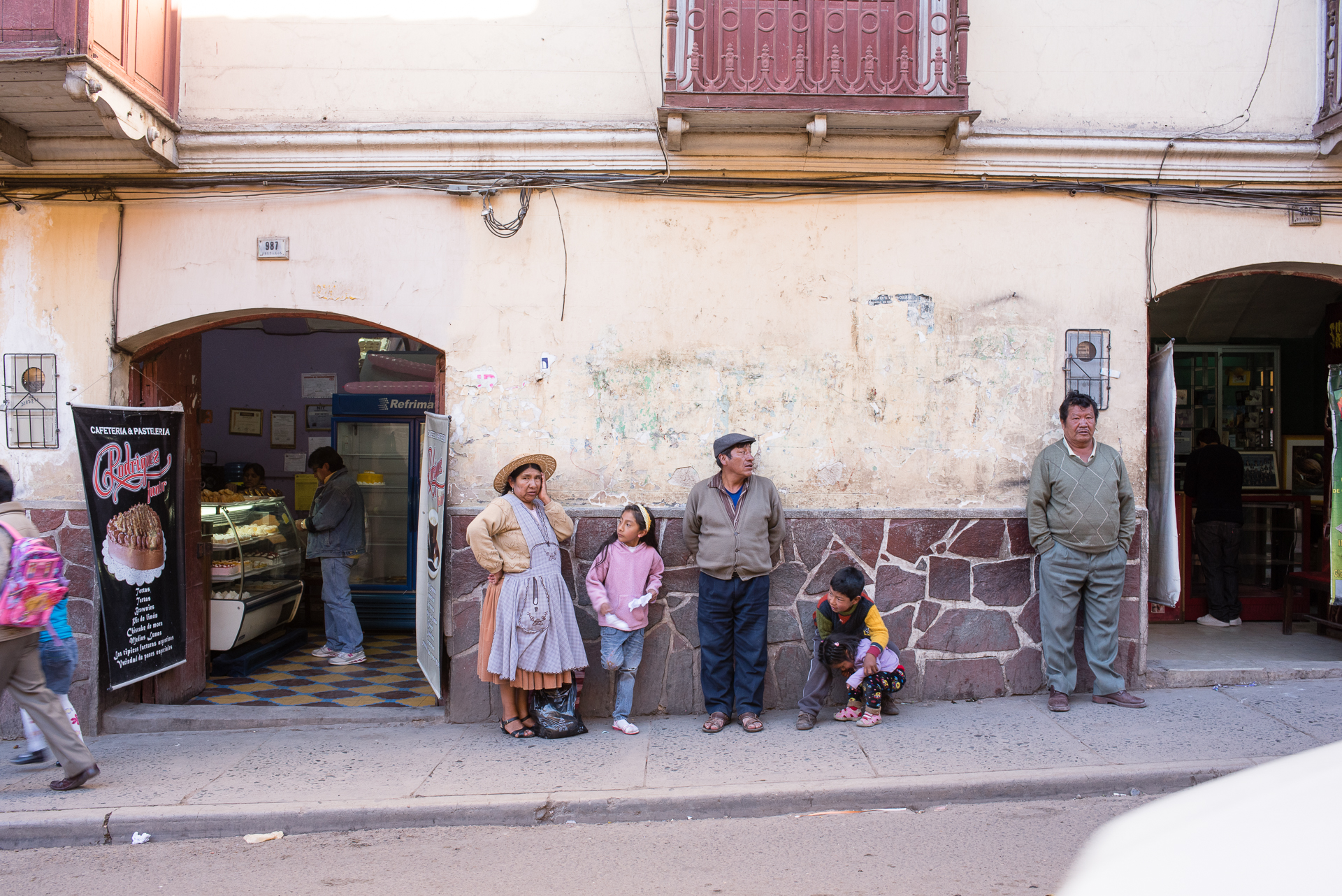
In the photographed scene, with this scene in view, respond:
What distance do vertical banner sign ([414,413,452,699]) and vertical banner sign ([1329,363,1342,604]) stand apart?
6.79 metres

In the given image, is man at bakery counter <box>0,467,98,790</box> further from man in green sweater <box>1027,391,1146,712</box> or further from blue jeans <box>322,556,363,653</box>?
man in green sweater <box>1027,391,1146,712</box>

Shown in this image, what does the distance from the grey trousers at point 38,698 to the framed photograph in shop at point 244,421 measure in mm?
6126

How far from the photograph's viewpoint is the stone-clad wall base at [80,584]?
621cm

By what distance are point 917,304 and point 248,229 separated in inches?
191

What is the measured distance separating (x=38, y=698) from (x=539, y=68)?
509 centimetres

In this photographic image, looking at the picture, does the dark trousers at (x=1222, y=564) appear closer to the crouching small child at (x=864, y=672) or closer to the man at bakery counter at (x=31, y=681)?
the crouching small child at (x=864, y=672)

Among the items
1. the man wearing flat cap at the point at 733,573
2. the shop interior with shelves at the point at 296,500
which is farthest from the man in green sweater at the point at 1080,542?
the shop interior with shelves at the point at 296,500

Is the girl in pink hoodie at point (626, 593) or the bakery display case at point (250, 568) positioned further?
the bakery display case at point (250, 568)

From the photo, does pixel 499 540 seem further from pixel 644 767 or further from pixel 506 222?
pixel 506 222


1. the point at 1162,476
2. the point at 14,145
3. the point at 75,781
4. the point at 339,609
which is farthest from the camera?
the point at 339,609

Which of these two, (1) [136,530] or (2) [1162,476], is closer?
(1) [136,530]

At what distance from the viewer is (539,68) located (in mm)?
6422

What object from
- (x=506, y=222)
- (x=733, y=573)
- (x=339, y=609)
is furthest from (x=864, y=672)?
(x=339, y=609)

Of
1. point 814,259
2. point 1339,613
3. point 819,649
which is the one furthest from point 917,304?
point 1339,613
